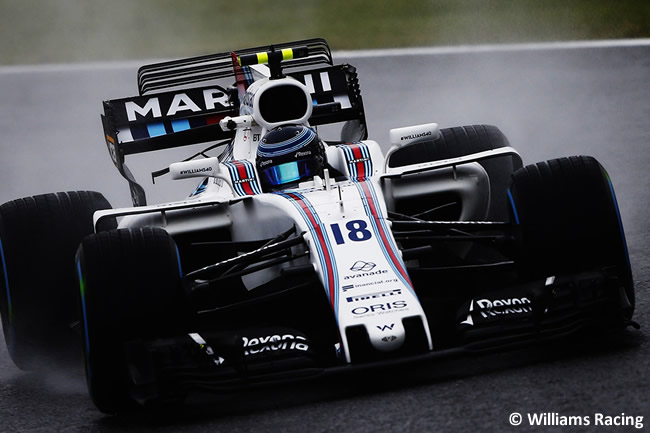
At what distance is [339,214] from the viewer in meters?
6.05

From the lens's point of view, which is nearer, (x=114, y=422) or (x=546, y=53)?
(x=114, y=422)

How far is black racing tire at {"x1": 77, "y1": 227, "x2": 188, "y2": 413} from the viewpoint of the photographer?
537 centimetres

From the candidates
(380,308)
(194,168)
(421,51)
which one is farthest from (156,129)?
(421,51)

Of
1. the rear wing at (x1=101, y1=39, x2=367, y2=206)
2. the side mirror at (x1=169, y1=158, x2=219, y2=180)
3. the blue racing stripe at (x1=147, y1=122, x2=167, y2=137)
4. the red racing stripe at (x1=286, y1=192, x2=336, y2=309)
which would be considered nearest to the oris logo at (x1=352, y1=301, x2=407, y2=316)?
the red racing stripe at (x1=286, y1=192, x2=336, y2=309)

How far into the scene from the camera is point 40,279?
6.48m

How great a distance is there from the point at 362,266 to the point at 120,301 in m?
1.16

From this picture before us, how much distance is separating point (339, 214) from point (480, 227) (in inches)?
29.5

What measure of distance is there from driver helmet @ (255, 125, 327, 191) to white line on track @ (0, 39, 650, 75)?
9.71 meters

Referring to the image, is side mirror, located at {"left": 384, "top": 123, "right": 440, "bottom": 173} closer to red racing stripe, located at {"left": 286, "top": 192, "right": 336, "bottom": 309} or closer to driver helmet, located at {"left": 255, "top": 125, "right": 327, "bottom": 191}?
driver helmet, located at {"left": 255, "top": 125, "right": 327, "bottom": 191}

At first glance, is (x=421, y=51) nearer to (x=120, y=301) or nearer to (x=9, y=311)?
(x=9, y=311)

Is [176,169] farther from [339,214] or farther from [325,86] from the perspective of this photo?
[325,86]

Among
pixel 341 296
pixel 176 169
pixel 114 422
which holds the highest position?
pixel 176 169

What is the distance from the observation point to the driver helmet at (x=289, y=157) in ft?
22.8

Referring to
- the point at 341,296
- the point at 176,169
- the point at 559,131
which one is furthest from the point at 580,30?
the point at 341,296
